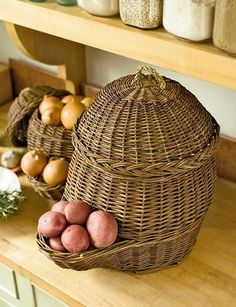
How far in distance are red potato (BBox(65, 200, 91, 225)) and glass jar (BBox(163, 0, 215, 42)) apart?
0.34 m

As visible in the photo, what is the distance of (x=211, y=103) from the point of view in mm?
1268

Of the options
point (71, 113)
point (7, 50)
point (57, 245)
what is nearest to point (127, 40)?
point (71, 113)

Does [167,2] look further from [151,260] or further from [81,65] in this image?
[81,65]

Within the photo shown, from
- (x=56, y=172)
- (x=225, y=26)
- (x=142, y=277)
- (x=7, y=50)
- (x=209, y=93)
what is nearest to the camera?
(x=225, y=26)

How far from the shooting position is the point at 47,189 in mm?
1129

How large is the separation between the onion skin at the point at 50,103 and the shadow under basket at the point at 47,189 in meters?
0.17

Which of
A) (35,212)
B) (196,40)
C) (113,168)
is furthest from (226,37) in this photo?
(35,212)

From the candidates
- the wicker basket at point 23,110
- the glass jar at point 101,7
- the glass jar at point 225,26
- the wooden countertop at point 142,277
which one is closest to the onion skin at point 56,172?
the wooden countertop at point 142,277

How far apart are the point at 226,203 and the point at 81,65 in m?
0.57

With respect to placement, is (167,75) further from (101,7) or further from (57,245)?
(57,245)

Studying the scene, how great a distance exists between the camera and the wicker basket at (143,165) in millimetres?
887

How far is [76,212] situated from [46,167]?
25 cm

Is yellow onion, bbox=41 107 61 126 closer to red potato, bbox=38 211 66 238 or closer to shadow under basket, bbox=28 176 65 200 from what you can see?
shadow under basket, bbox=28 176 65 200

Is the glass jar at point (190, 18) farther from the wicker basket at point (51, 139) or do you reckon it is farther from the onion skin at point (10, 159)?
the onion skin at point (10, 159)
